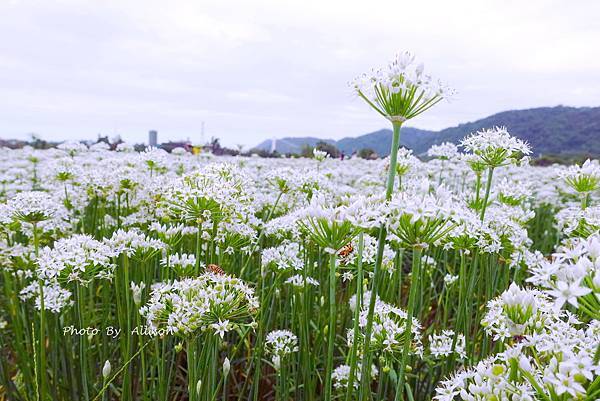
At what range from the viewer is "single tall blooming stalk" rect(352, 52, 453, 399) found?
201 centimetres

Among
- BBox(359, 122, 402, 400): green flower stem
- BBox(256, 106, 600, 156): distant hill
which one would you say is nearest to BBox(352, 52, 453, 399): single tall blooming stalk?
BBox(359, 122, 402, 400): green flower stem

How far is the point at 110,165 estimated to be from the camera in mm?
5375

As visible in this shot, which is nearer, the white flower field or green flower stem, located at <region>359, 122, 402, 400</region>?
the white flower field

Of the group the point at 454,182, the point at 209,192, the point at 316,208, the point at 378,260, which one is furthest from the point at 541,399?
the point at 454,182

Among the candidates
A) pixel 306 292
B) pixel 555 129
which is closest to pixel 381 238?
pixel 306 292

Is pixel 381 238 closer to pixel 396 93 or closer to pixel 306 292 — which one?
pixel 396 93

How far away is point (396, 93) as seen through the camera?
6.72 ft

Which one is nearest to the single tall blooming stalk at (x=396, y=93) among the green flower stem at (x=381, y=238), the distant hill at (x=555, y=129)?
the green flower stem at (x=381, y=238)

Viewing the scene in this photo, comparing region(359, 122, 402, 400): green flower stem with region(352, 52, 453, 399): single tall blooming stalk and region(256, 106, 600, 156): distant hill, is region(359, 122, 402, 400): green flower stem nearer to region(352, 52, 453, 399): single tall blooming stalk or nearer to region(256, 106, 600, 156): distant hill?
region(352, 52, 453, 399): single tall blooming stalk

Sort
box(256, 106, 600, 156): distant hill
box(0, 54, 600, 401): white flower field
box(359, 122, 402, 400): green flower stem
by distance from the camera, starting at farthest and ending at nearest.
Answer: box(256, 106, 600, 156): distant hill < box(359, 122, 402, 400): green flower stem < box(0, 54, 600, 401): white flower field

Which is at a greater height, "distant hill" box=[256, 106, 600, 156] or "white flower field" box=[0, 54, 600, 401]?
"distant hill" box=[256, 106, 600, 156]

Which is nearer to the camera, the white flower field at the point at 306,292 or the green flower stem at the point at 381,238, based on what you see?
the white flower field at the point at 306,292

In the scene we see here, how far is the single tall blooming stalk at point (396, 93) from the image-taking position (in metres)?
2.01

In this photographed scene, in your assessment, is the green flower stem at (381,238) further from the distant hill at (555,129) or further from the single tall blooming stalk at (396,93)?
the distant hill at (555,129)
